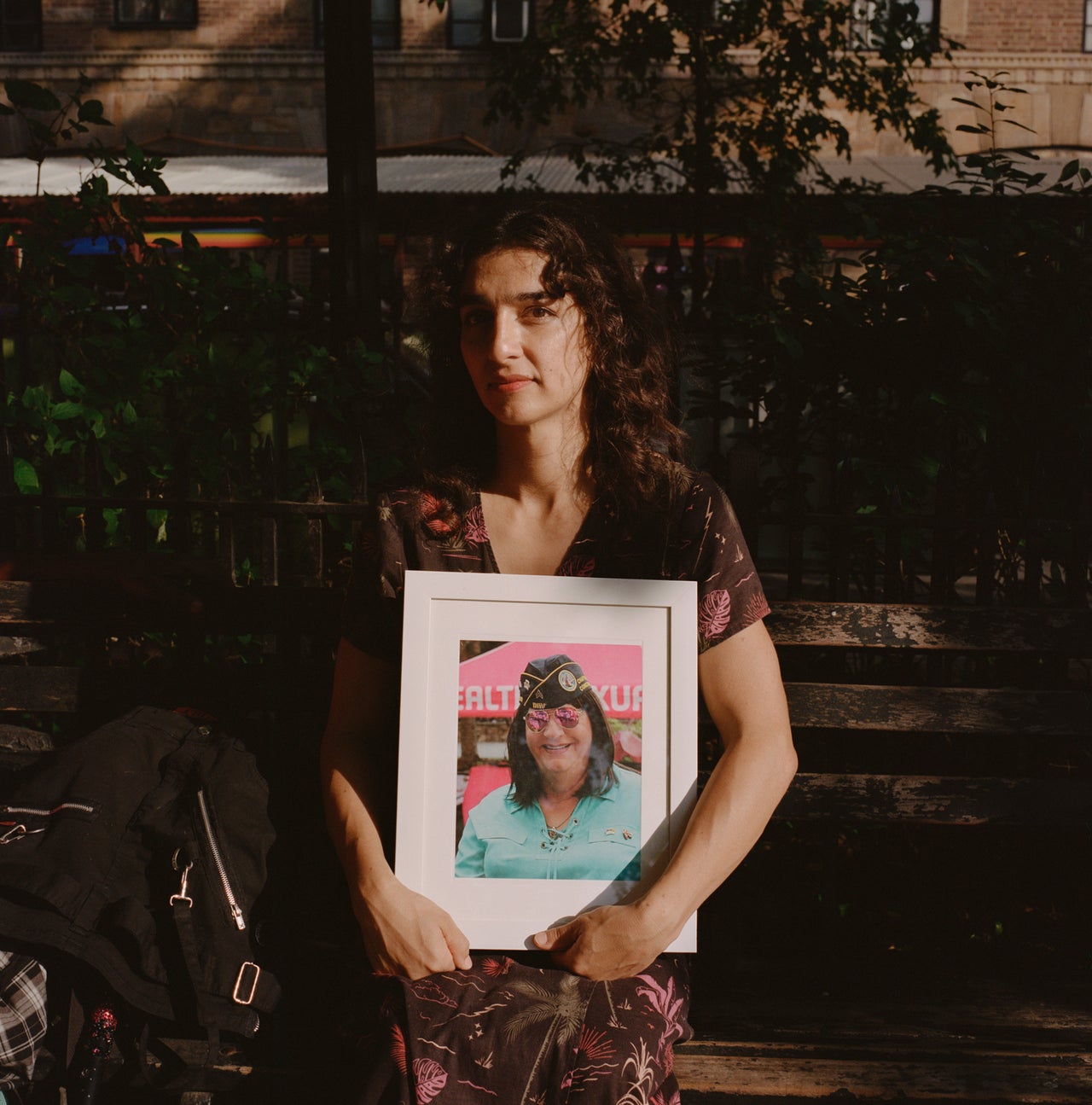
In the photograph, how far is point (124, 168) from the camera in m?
3.22

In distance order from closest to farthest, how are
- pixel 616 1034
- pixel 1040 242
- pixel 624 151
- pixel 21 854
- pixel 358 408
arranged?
pixel 616 1034
pixel 21 854
pixel 1040 242
pixel 358 408
pixel 624 151

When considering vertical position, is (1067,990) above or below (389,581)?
below

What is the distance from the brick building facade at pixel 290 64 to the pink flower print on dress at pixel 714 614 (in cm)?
1402

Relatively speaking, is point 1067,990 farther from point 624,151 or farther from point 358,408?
point 624,151

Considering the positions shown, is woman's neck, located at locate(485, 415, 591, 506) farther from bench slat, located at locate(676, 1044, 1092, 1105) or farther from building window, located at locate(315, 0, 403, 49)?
building window, located at locate(315, 0, 403, 49)

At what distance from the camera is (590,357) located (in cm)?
192

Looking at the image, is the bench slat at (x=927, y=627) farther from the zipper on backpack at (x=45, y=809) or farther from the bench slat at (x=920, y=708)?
the zipper on backpack at (x=45, y=809)

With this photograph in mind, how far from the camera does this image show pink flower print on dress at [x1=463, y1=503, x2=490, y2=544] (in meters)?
1.94

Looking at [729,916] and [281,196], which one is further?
[281,196]

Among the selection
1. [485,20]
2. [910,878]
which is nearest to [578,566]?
[910,878]

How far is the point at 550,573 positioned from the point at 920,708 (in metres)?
1.04

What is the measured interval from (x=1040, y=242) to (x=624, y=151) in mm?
3832

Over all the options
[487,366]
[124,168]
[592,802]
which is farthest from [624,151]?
[592,802]

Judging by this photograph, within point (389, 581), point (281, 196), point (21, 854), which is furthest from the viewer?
point (281, 196)
